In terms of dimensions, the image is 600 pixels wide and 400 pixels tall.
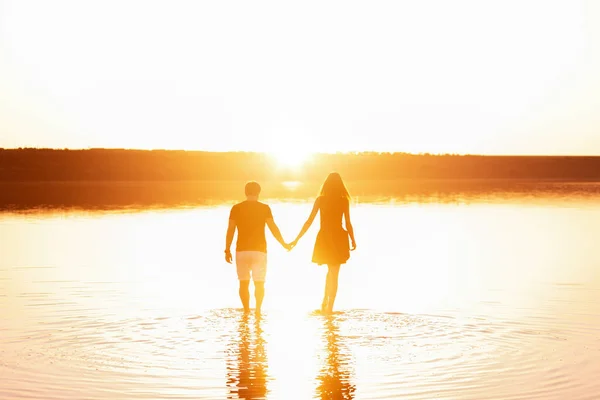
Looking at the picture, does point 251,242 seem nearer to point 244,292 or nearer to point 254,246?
point 254,246

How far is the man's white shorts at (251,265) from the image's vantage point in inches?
596

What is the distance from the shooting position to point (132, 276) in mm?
21031

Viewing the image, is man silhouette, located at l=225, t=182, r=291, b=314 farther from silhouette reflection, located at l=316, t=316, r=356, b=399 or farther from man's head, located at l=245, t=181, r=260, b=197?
silhouette reflection, located at l=316, t=316, r=356, b=399

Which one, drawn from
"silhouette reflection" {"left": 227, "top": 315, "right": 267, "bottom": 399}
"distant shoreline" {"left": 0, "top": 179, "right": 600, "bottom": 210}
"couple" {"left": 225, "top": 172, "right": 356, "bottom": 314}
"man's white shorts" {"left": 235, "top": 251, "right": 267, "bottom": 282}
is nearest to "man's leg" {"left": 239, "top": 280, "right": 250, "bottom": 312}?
Answer: "couple" {"left": 225, "top": 172, "right": 356, "bottom": 314}

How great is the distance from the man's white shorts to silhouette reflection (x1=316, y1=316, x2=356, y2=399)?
2.02 metres

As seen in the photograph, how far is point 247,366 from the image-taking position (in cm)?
1152

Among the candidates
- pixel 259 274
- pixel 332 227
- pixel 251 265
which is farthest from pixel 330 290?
pixel 251 265

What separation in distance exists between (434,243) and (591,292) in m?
11.4

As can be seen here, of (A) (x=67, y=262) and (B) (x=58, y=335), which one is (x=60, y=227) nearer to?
(A) (x=67, y=262)

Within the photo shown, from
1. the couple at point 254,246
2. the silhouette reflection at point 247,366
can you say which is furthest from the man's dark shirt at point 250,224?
the silhouette reflection at point 247,366

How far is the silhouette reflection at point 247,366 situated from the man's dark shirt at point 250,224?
56.0 inches

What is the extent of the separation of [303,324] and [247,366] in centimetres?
303

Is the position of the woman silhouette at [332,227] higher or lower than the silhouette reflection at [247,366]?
higher

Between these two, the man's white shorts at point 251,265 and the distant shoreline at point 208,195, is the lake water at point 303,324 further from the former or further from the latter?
the distant shoreline at point 208,195
